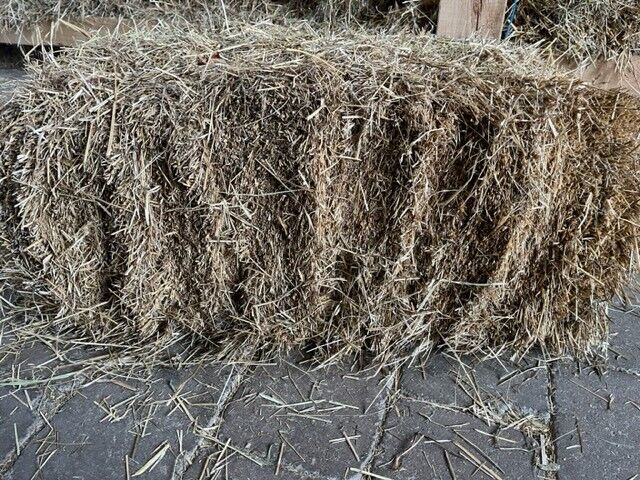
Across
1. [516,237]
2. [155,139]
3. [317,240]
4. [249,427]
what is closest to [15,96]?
[155,139]

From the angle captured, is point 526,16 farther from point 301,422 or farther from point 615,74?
point 301,422

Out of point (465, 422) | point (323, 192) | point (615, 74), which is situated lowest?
point (465, 422)

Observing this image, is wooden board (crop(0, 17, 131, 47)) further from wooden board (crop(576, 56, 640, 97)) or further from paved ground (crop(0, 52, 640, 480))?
wooden board (crop(576, 56, 640, 97))

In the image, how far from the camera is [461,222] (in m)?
2.26

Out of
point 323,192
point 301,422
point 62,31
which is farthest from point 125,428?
point 62,31

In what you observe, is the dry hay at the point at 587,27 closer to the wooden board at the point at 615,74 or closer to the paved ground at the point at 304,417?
the wooden board at the point at 615,74

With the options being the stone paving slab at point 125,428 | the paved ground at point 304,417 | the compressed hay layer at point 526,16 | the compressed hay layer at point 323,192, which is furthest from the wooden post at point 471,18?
the stone paving slab at point 125,428

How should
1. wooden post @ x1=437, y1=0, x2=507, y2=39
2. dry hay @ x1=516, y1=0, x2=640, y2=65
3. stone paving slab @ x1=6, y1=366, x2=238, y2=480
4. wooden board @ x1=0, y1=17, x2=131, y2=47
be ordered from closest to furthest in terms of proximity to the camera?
stone paving slab @ x1=6, y1=366, x2=238, y2=480
wooden post @ x1=437, y1=0, x2=507, y2=39
dry hay @ x1=516, y1=0, x2=640, y2=65
wooden board @ x1=0, y1=17, x2=131, y2=47

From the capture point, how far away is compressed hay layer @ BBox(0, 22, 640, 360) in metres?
2.13

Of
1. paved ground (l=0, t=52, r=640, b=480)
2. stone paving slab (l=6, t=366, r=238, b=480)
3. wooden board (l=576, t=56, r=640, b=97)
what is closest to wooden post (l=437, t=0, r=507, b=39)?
wooden board (l=576, t=56, r=640, b=97)

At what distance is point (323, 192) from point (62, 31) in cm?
211

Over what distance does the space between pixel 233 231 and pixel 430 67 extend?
0.92 metres

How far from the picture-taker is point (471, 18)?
2764 mm

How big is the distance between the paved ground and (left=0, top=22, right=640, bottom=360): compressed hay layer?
142 mm
